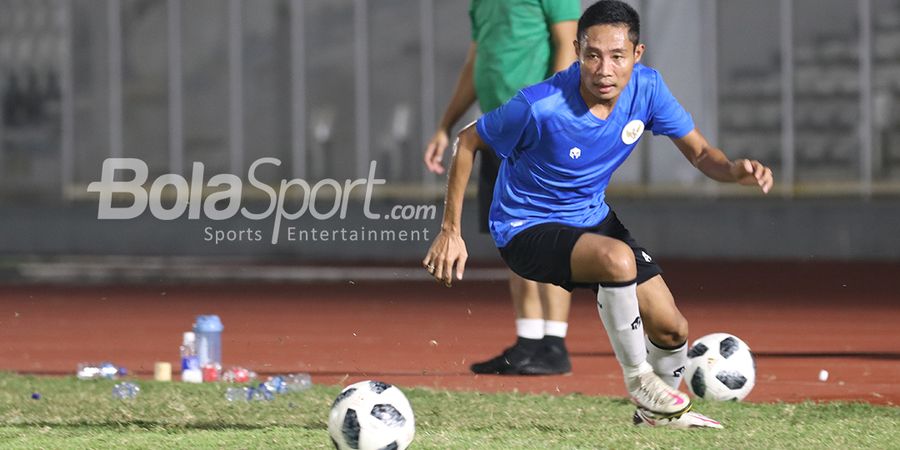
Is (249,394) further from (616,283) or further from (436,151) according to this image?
(616,283)

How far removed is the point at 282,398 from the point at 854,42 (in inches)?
492

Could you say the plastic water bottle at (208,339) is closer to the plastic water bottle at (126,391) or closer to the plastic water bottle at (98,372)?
the plastic water bottle at (98,372)

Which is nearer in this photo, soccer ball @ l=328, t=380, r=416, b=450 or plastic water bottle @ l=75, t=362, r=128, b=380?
soccer ball @ l=328, t=380, r=416, b=450

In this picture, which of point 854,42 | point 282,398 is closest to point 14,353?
point 282,398

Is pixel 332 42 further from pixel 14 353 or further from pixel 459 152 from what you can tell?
pixel 459 152

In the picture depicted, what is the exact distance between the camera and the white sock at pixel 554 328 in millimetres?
7547

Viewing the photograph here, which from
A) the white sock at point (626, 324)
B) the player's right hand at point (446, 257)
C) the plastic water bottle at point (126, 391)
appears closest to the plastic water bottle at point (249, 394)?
the plastic water bottle at point (126, 391)

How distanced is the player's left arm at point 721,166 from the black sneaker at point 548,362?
1832 mm

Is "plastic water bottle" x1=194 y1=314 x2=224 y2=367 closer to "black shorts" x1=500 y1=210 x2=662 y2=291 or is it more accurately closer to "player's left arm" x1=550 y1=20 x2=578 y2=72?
"player's left arm" x1=550 y1=20 x2=578 y2=72

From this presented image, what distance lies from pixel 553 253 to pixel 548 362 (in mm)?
2023

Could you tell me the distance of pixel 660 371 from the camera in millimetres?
5879

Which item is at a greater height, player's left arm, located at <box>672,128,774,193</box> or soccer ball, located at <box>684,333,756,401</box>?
player's left arm, located at <box>672,128,774,193</box>

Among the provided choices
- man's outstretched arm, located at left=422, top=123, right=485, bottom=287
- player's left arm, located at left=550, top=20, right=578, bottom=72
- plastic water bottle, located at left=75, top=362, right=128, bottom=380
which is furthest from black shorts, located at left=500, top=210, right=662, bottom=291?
plastic water bottle, located at left=75, top=362, right=128, bottom=380

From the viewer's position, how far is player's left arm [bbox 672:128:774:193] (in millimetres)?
5430
